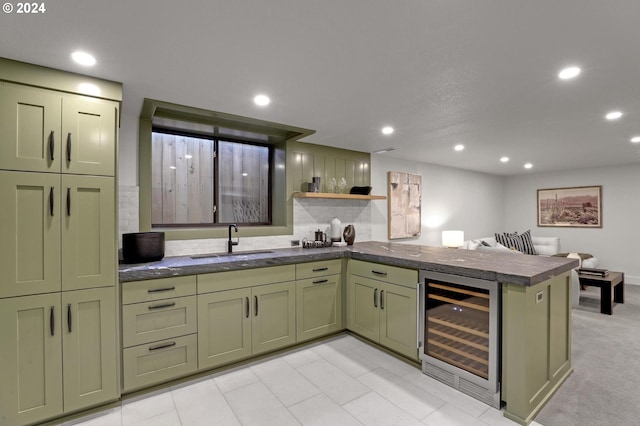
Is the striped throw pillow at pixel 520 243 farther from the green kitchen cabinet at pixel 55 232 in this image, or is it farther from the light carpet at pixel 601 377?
the green kitchen cabinet at pixel 55 232

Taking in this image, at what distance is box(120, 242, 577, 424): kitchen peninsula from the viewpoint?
190cm

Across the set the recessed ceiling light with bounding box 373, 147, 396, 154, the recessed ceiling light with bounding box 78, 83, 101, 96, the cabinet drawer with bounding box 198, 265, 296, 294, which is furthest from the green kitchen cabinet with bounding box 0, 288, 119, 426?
the recessed ceiling light with bounding box 373, 147, 396, 154

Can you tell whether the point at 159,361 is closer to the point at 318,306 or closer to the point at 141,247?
the point at 141,247

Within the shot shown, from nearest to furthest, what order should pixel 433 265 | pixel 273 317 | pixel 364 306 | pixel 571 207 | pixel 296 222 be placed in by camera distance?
pixel 433 265 → pixel 273 317 → pixel 364 306 → pixel 296 222 → pixel 571 207

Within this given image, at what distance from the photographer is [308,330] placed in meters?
2.99

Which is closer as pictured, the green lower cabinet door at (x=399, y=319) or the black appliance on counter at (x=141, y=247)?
the black appliance on counter at (x=141, y=247)

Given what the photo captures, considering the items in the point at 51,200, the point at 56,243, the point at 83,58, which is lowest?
the point at 56,243

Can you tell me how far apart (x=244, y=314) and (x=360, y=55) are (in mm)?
2205

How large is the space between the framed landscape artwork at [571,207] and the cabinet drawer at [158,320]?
747 centimetres

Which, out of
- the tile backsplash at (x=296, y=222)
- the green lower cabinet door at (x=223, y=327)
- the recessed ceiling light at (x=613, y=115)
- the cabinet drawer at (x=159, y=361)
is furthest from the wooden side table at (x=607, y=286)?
the cabinet drawer at (x=159, y=361)

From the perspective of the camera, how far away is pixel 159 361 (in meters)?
2.25

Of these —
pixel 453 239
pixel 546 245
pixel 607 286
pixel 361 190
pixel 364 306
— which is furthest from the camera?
pixel 546 245

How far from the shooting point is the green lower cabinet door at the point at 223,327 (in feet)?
7.95

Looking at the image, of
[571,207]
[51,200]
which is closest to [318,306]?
[51,200]
